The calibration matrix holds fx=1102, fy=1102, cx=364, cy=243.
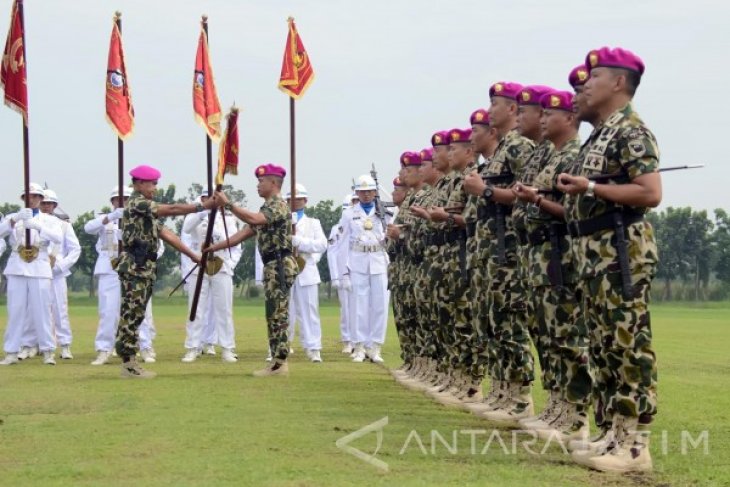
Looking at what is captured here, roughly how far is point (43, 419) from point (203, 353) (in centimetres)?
847

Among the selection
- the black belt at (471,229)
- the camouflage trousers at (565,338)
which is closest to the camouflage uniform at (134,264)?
the black belt at (471,229)

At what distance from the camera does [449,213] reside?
386 inches

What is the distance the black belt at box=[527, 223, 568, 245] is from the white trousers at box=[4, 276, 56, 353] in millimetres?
9486

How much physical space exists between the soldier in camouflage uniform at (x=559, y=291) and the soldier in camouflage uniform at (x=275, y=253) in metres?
5.36

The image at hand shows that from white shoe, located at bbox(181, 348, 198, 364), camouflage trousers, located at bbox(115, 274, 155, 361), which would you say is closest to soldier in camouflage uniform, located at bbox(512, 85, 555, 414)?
camouflage trousers, located at bbox(115, 274, 155, 361)

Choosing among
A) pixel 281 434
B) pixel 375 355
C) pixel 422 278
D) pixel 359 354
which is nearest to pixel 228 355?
pixel 359 354

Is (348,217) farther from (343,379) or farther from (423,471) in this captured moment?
(423,471)

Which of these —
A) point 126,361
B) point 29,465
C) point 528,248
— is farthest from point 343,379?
point 29,465

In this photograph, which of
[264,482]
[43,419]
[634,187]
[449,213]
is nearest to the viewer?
[264,482]

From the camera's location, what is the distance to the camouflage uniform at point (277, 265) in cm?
1270

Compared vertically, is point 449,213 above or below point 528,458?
above

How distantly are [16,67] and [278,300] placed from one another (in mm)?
5078

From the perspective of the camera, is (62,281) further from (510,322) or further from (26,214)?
(510,322)

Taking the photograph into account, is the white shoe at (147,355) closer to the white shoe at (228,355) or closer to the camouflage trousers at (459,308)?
the white shoe at (228,355)
